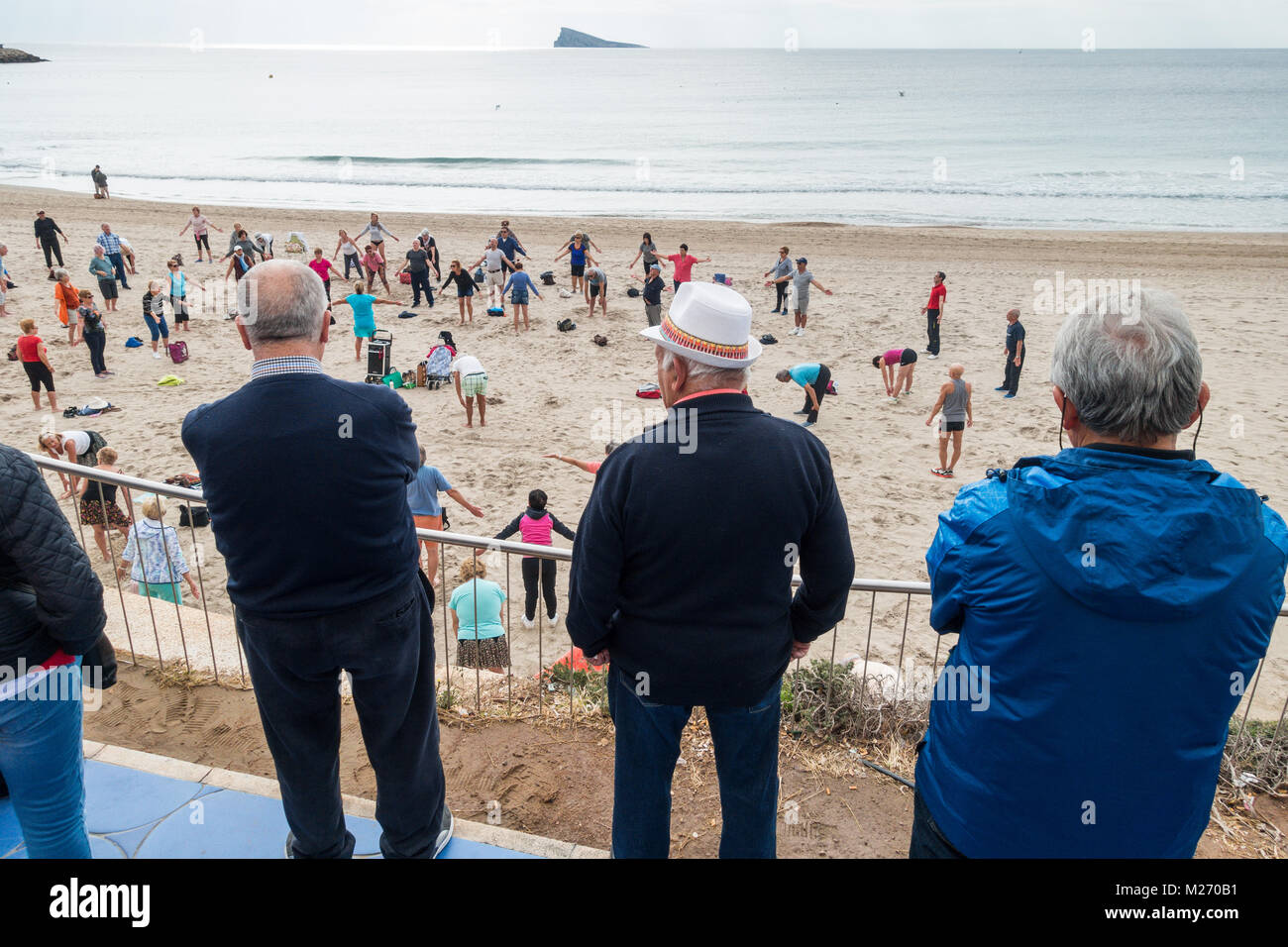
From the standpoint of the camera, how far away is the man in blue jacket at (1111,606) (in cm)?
178

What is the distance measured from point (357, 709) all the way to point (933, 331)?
15203 mm

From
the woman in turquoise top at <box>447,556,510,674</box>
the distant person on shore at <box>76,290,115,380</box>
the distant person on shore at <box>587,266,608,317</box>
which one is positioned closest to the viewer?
the woman in turquoise top at <box>447,556,510,674</box>

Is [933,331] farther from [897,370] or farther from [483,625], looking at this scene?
[483,625]

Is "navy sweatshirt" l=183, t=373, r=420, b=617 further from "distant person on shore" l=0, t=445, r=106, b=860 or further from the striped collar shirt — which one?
Result: "distant person on shore" l=0, t=445, r=106, b=860

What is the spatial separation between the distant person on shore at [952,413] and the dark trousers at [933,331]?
4.94 meters

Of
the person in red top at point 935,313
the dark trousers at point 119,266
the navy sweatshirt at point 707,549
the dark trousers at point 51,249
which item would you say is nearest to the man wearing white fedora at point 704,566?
the navy sweatshirt at point 707,549

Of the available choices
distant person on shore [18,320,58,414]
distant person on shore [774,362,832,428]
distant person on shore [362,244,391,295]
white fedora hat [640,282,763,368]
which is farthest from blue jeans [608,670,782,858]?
distant person on shore [362,244,391,295]

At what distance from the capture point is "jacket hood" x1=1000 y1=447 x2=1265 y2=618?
1.76 metres

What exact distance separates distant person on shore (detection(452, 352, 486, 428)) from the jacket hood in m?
11.2

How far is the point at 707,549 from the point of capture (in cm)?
237

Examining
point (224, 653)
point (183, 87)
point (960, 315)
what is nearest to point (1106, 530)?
point (224, 653)

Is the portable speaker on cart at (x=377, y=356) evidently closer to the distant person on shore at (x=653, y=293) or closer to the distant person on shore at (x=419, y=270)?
the distant person on shore at (x=419, y=270)

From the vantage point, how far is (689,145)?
6525 centimetres
